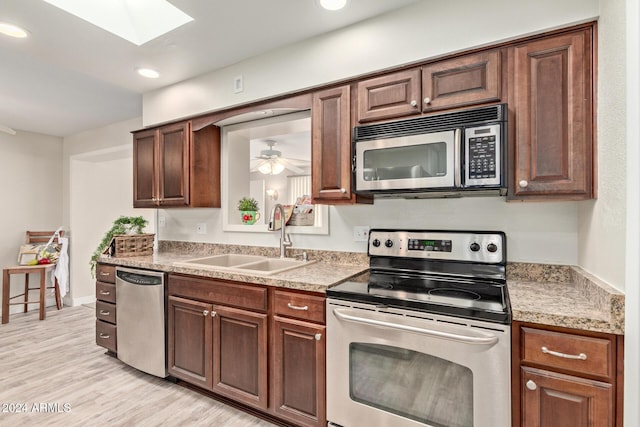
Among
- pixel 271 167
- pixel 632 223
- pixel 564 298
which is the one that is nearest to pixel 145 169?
pixel 271 167

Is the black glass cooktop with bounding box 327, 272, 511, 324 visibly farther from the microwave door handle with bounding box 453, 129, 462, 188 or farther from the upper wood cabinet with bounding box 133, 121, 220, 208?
the upper wood cabinet with bounding box 133, 121, 220, 208

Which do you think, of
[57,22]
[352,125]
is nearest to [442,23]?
[352,125]

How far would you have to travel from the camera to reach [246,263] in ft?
8.79

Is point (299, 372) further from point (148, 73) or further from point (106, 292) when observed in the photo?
point (148, 73)

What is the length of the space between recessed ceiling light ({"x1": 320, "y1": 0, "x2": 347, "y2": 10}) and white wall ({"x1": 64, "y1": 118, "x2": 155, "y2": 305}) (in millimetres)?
3504

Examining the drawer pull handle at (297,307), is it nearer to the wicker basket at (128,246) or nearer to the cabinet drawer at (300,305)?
the cabinet drawer at (300,305)

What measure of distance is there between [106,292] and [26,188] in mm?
2929

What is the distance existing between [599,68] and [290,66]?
1.67 metres

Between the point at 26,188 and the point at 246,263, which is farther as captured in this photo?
the point at 26,188

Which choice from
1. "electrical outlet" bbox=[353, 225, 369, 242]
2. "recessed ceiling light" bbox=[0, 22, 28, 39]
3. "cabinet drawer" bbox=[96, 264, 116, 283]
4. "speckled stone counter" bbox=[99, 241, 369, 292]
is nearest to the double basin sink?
"speckled stone counter" bbox=[99, 241, 369, 292]

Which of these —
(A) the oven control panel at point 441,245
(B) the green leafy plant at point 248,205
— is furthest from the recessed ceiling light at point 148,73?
(A) the oven control panel at point 441,245

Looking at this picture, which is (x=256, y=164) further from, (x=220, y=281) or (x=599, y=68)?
(x=599, y=68)

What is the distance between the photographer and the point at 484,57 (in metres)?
1.67

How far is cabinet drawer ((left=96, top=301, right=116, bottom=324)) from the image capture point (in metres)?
2.79
